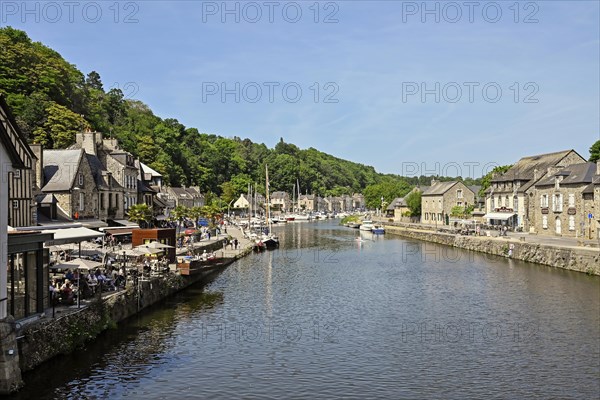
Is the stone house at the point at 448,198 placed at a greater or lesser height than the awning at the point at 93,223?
greater

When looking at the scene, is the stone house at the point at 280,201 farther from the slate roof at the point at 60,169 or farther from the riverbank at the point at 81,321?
the riverbank at the point at 81,321

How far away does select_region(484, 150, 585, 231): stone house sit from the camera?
6506 cm

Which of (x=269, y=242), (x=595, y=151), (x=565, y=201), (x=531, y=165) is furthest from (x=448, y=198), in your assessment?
(x=269, y=242)

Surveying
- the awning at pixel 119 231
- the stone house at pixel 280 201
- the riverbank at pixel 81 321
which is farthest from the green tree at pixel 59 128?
the stone house at pixel 280 201

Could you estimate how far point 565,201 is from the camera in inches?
2194

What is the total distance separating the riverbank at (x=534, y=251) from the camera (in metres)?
41.1

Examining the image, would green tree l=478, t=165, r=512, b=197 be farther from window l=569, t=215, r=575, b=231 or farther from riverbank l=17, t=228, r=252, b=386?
riverbank l=17, t=228, r=252, b=386

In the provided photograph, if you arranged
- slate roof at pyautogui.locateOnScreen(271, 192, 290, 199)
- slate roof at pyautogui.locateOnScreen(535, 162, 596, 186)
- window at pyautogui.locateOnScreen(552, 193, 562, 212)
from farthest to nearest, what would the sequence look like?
slate roof at pyautogui.locateOnScreen(271, 192, 290, 199)
window at pyautogui.locateOnScreen(552, 193, 562, 212)
slate roof at pyautogui.locateOnScreen(535, 162, 596, 186)

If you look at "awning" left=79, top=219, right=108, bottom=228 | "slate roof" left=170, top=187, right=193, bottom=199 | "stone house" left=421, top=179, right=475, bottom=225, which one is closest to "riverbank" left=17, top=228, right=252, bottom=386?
"awning" left=79, top=219, right=108, bottom=228

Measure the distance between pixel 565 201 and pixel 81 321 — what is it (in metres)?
49.2

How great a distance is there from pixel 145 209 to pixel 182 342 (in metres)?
26.3

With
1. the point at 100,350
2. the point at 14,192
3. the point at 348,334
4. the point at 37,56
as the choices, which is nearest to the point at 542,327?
the point at 348,334

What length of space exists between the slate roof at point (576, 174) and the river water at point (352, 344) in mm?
16800

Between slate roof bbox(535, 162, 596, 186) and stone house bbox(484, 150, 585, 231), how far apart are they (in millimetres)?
4973
